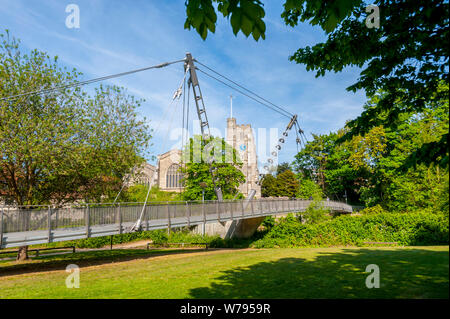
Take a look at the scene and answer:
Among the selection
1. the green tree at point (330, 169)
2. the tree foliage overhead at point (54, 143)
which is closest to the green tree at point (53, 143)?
the tree foliage overhead at point (54, 143)

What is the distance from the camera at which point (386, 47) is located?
4215 millimetres

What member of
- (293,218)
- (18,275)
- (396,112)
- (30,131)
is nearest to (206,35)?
(396,112)

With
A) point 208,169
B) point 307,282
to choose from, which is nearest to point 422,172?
point 307,282

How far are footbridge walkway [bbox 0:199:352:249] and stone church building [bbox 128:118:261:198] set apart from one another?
5571 cm

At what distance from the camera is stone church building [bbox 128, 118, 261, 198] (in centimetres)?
8455

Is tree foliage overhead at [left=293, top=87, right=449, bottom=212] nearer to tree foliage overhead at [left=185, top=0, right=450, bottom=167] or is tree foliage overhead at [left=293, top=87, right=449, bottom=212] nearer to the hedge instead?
tree foliage overhead at [left=185, top=0, right=450, bottom=167]

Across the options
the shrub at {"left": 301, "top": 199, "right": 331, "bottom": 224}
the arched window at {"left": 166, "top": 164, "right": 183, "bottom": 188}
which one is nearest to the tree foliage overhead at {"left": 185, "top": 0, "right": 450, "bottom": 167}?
the shrub at {"left": 301, "top": 199, "right": 331, "bottom": 224}

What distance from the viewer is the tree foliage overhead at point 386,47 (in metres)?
2.39

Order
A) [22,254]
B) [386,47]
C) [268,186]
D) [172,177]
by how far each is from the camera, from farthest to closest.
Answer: [172,177], [268,186], [22,254], [386,47]

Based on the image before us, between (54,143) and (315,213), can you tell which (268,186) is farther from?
(54,143)

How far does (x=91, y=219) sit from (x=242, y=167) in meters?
64.6

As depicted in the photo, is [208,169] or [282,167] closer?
[208,169]

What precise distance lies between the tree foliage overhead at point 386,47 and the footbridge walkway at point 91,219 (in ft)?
43.3
